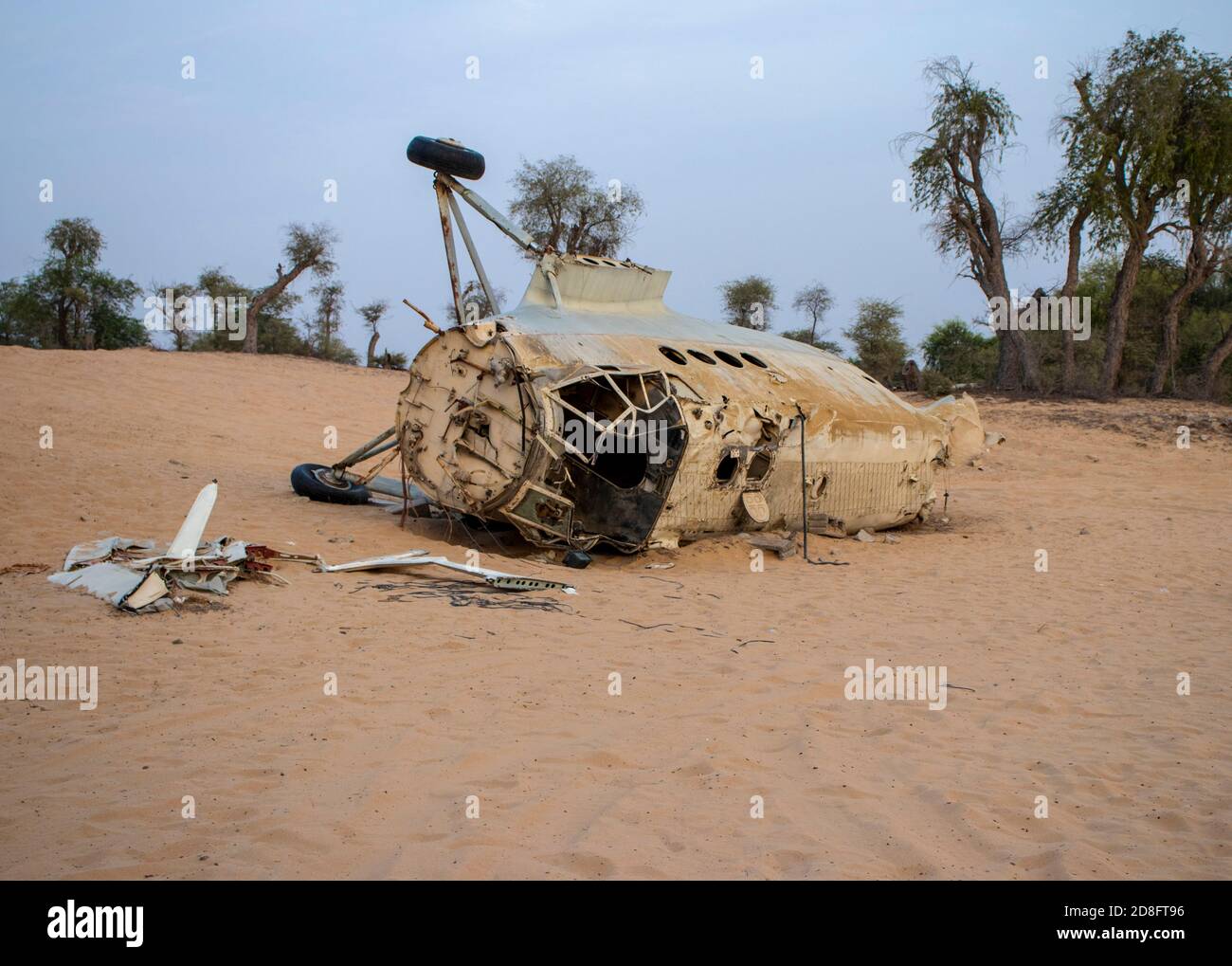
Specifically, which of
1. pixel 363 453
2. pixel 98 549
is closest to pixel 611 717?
pixel 98 549

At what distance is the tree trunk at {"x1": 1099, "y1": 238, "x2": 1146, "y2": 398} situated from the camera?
23.8 metres

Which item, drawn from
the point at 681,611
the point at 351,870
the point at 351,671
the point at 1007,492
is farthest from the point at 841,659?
the point at 1007,492

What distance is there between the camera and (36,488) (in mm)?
10852

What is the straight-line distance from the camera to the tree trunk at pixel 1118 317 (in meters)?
23.8

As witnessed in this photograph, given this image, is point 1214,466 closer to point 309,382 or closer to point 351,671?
point 351,671

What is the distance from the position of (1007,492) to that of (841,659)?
12.6 meters

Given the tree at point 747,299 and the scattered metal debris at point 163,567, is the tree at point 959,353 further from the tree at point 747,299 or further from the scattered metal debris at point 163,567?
the scattered metal debris at point 163,567

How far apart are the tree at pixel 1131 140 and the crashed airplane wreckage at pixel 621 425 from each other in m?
14.1

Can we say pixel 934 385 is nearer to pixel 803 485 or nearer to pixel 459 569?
pixel 803 485

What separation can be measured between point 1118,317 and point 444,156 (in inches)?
776

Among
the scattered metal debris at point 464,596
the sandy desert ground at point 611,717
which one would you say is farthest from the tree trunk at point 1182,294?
the scattered metal debris at point 464,596

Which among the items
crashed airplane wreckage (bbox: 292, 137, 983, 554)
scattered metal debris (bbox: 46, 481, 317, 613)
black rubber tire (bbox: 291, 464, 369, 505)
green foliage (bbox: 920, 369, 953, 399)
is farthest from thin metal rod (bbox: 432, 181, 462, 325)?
green foliage (bbox: 920, 369, 953, 399)

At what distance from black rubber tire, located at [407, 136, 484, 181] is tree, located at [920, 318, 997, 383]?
2504cm

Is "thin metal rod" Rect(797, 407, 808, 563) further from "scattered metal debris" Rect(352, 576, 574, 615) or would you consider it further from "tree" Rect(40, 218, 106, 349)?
"tree" Rect(40, 218, 106, 349)
